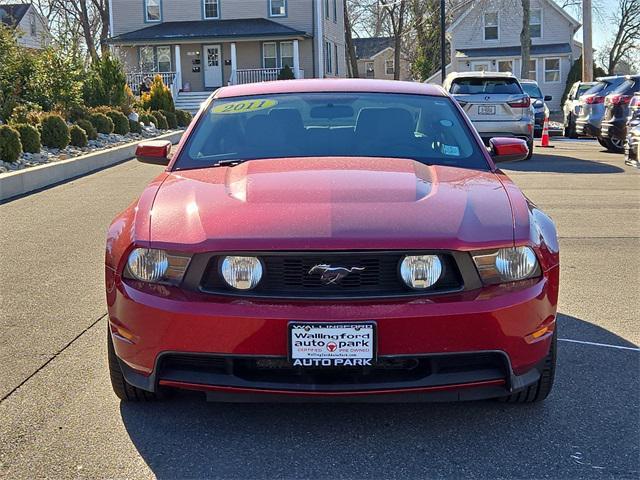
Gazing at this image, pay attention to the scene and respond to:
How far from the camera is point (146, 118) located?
2469 centimetres

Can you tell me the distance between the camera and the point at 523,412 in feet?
12.5

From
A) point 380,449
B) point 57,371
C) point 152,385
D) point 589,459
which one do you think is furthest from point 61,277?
point 589,459

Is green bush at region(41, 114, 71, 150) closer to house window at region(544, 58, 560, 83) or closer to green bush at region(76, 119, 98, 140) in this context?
green bush at region(76, 119, 98, 140)

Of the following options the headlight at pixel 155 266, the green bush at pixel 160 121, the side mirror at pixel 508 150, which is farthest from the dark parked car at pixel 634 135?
the green bush at pixel 160 121

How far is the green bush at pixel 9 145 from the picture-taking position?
13766mm

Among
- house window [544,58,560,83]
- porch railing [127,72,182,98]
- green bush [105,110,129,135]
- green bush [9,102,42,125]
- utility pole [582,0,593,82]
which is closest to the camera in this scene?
green bush [9,102,42,125]

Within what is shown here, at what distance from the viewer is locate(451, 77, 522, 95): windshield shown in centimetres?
1619

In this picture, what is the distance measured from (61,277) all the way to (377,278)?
13.4 feet

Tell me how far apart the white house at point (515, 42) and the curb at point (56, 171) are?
33.5 metres

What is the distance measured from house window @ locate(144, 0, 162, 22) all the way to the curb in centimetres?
2576

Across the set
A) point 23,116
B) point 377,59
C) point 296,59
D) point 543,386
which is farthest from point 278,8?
point 543,386

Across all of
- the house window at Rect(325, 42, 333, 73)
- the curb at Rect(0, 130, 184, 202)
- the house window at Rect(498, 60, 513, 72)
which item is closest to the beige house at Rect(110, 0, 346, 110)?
the house window at Rect(325, 42, 333, 73)

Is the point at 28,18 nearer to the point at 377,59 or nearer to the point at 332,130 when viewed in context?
the point at 377,59

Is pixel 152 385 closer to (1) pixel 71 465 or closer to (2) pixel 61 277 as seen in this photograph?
(1) pixel 71 465
